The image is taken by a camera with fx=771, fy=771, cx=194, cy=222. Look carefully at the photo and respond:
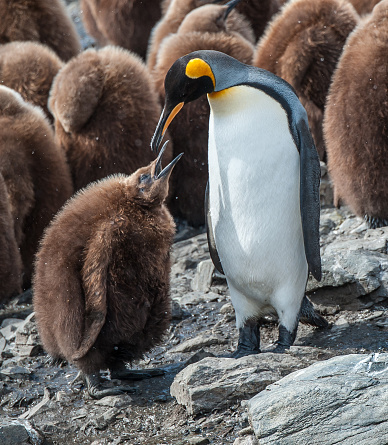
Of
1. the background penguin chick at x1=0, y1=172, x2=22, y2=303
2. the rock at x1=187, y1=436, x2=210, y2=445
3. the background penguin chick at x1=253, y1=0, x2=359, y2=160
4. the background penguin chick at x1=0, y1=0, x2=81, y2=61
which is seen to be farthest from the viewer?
the background penguin chick at x1=0, y1=0, x2=81, y2=61

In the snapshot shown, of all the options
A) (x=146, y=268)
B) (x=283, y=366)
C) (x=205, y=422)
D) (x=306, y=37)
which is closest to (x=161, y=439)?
(x=205, y=422)

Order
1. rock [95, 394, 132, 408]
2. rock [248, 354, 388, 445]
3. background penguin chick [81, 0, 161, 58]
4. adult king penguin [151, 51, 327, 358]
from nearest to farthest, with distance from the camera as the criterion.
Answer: rock [248, 354, 388, 445] < rock [95, 394, 132, 408] < adult king penguin [151, 51, 327, 358] < background penguin chick [81, 0, 161, 58]

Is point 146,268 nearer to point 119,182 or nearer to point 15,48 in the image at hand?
point 119,182

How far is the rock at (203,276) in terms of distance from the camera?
171 inches

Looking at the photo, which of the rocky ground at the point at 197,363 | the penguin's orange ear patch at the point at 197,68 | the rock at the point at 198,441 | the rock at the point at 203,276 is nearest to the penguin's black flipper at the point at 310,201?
the rocky ground at the point at 197,363

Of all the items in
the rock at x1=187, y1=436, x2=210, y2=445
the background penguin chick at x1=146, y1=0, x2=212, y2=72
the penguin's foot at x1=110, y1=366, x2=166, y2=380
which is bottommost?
the penguin's foot at x1=110, y1=366, x2=166, y2=380

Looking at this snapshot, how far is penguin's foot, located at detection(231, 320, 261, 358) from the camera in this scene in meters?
3.40

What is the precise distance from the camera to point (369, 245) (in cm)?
404

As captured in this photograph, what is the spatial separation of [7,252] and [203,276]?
3.67ft

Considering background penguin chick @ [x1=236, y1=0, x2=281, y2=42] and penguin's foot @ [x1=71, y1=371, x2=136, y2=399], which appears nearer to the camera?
penguin's foot @ [x1=71, y1=371, x2=136, y2=399]

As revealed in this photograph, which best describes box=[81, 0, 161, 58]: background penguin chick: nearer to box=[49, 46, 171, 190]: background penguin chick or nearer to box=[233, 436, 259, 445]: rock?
box=[49, 46, 171, 190]: background penguin chick

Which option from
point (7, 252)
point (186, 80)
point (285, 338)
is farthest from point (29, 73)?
point (285, 338)

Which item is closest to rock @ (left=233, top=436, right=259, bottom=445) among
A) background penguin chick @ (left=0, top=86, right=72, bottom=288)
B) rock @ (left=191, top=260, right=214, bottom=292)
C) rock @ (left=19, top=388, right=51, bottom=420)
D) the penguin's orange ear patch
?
rock @ (left=19, top=388, right=51, bottom=420)

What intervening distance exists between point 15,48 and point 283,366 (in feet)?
11.6
